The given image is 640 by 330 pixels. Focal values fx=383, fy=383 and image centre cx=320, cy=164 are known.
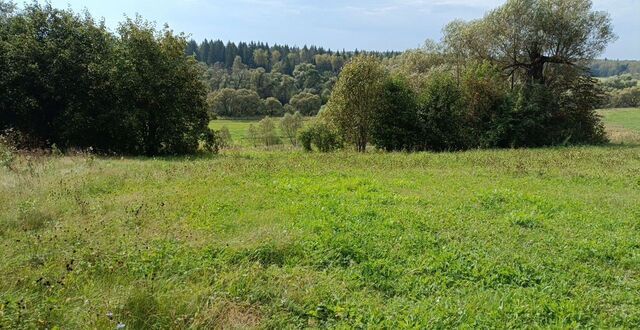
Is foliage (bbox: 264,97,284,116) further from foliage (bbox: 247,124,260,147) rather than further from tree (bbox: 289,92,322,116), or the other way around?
foliage (bbox: 247,124,260,147)

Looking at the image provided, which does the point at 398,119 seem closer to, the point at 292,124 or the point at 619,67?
the point at 292,124

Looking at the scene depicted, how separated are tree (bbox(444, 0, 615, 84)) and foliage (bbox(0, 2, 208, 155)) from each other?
18.9 m

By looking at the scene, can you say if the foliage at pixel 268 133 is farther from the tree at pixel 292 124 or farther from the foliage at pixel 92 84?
the foliage at pixel 92 84

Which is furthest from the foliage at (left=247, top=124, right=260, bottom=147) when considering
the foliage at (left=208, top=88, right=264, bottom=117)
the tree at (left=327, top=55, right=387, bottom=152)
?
the tree at (left=327, top=55, right=387, bottom=152)

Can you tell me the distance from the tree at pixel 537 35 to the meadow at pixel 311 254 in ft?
56.7

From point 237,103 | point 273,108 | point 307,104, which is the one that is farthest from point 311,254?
point 273,108

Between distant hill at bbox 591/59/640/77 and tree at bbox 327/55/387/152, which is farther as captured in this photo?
distant hill at bbox 591/59/640/77

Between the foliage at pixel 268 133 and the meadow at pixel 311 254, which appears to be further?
the foliage at pixel 268 133

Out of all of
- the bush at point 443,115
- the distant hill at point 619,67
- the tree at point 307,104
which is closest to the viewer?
the bush at point 443,115

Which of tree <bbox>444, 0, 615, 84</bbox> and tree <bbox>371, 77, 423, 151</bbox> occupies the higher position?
tree <bbox>444, 0, 615, 84</bbox>

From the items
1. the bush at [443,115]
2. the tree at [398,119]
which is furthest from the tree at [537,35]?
the tree at [398,119]

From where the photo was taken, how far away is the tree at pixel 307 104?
8169cm

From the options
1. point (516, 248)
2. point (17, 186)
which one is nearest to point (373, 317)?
point (516, 248)

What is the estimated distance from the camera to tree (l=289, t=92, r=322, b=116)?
8169 centimetres
